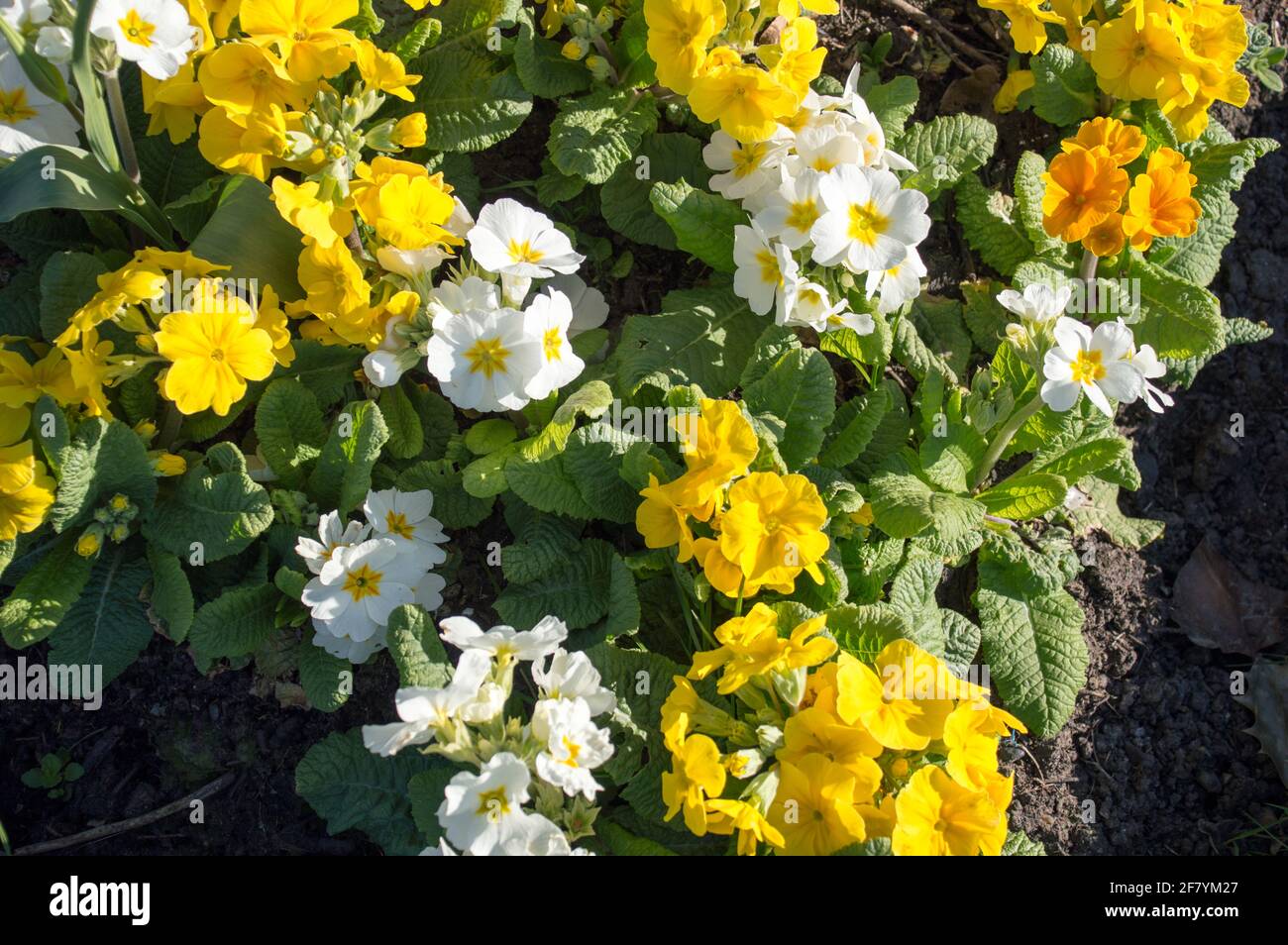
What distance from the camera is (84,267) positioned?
263 centimetres

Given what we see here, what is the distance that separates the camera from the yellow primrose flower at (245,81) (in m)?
2.34

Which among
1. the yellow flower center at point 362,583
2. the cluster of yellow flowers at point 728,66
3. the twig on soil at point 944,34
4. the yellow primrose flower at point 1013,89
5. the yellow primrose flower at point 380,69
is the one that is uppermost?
the twig on soil at point 944,34

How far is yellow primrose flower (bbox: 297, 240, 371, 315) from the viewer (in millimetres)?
2418

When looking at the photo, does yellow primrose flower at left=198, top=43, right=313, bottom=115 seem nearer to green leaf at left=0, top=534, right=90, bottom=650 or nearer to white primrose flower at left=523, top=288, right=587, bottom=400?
white primrose flower at left=523, top=288, right=587, bottom=400

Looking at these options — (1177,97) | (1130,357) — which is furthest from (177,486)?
(1177,97)

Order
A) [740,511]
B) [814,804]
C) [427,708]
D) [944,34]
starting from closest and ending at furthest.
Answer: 1. [427,708]
2. [814,804]
3. [740,511]
4. [944,34]

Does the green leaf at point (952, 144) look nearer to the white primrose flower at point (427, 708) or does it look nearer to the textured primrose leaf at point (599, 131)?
the textured primrose leaf at point (599, 131)

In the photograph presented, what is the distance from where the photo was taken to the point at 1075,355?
2562 millimetres

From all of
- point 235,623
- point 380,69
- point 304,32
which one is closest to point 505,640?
point 235,623

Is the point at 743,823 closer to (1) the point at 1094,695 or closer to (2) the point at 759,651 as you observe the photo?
(2) the point at 759,651

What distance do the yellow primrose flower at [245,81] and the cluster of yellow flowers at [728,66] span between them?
840 mm

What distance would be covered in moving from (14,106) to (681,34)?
1.49 meters

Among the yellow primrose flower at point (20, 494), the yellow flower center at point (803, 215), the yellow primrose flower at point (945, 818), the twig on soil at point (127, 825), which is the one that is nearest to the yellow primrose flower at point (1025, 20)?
the yellow flower center at point (803, 215)

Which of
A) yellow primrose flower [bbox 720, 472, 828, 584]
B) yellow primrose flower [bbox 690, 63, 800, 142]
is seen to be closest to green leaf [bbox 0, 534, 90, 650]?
yellow primrose flower [bbox 720, 472, 828, 584]
